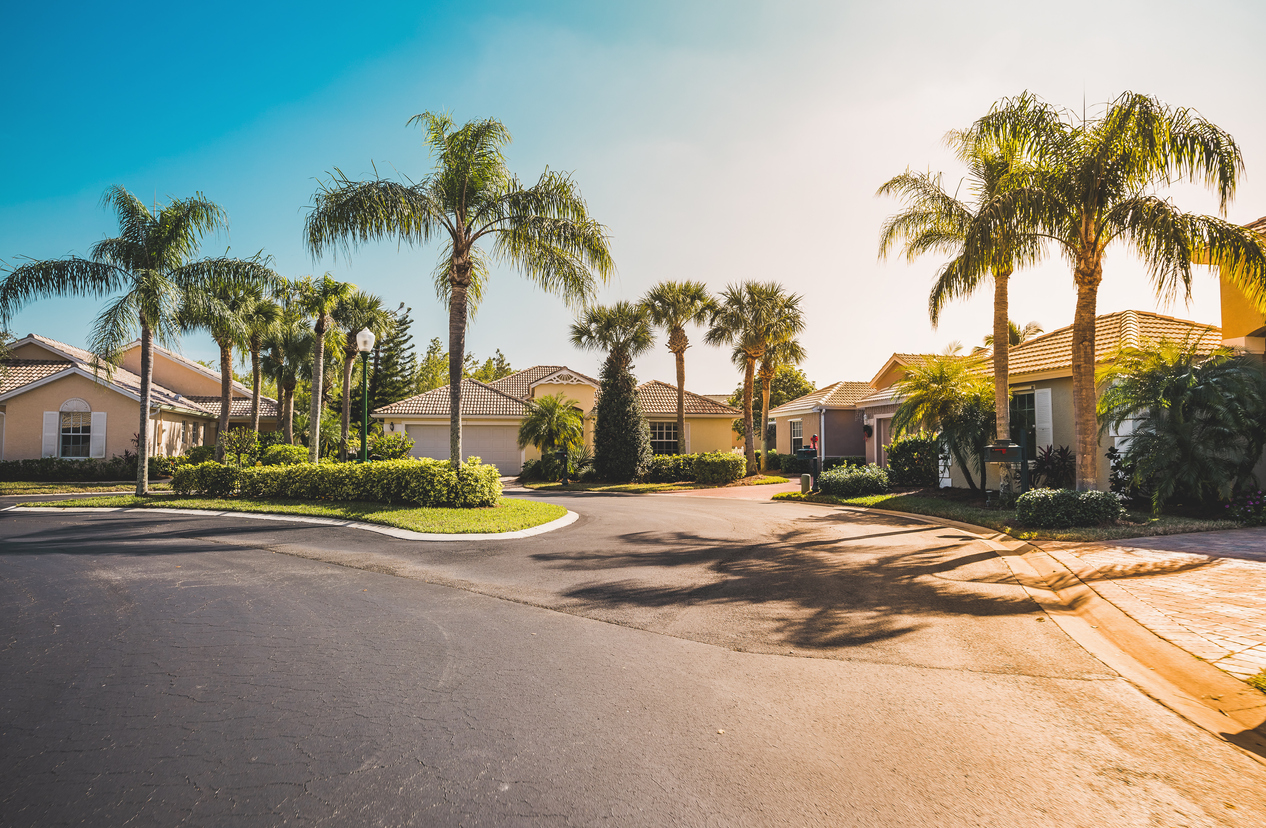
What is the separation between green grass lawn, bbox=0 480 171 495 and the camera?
2070 cm

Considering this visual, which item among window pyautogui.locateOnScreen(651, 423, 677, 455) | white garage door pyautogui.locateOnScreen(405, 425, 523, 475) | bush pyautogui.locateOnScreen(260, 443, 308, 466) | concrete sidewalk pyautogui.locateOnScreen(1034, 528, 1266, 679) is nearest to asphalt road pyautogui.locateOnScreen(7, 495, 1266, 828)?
concrete sidewalk pyautogui.locateOnScreen(1034, 528, 1266, 679)

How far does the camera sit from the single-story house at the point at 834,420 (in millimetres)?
31156

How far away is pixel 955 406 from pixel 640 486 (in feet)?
41.0

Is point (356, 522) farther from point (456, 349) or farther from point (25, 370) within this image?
point (25, 370)

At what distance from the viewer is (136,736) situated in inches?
140

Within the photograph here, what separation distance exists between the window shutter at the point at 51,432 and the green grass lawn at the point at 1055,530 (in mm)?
32435

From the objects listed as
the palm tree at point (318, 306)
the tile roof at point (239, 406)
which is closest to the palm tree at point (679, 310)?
the palm tree at point (318, 306)

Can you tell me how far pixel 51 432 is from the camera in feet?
85.7

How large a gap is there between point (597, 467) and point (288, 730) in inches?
958

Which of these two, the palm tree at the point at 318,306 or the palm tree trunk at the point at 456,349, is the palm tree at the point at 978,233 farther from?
the palm tree at the point at 318,306

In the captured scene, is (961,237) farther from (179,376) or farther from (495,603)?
(179,376)

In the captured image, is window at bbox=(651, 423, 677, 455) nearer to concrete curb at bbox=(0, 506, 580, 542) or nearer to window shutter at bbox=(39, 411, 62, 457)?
concrete curb at bbox=(0, 506, 580, 542)

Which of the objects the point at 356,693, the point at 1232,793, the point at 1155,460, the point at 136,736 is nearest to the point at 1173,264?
the point at 1155,460

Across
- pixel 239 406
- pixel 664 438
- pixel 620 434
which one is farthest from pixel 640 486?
pixel 239 406
